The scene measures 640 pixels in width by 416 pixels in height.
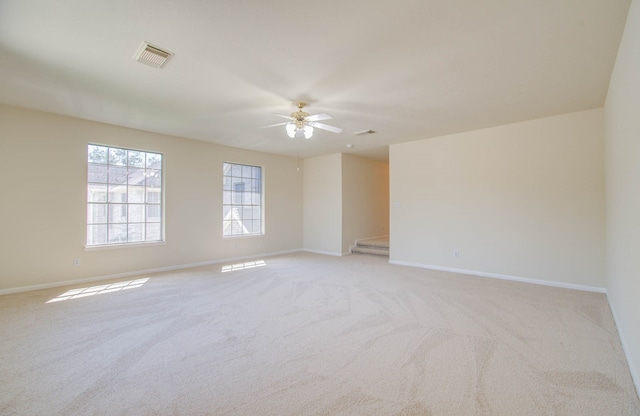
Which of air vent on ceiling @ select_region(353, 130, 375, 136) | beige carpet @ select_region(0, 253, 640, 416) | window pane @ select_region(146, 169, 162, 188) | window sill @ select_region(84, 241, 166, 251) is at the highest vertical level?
air vent on ceiling @ select_region(353, 130, 375, 136)

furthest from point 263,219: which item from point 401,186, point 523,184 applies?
point 523,184

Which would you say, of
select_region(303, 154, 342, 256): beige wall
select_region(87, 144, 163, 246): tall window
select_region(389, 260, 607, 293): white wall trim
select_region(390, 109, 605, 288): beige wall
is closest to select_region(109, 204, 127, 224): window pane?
select_region(87, 144, 163, 246): tall window

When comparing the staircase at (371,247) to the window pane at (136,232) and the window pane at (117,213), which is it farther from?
the window pane at (117,213)

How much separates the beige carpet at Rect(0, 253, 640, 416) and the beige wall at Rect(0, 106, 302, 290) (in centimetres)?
62

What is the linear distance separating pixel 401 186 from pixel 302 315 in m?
4.09

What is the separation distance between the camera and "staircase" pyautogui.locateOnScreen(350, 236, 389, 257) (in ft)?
23.7

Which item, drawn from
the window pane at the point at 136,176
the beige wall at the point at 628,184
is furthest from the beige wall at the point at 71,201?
the beige wall at the point at 628,184

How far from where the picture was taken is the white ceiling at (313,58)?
7.01 ft

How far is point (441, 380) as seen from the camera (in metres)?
2.08

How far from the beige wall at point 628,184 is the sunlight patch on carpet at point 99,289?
5.85 m

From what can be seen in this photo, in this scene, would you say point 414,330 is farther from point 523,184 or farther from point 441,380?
point 523,184

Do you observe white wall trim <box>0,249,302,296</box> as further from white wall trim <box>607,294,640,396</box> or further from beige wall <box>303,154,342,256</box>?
white wall trim <box>607,294,640,396</box>

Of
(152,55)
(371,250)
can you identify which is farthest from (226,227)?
(152,55)

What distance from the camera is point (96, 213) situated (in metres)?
4.94
